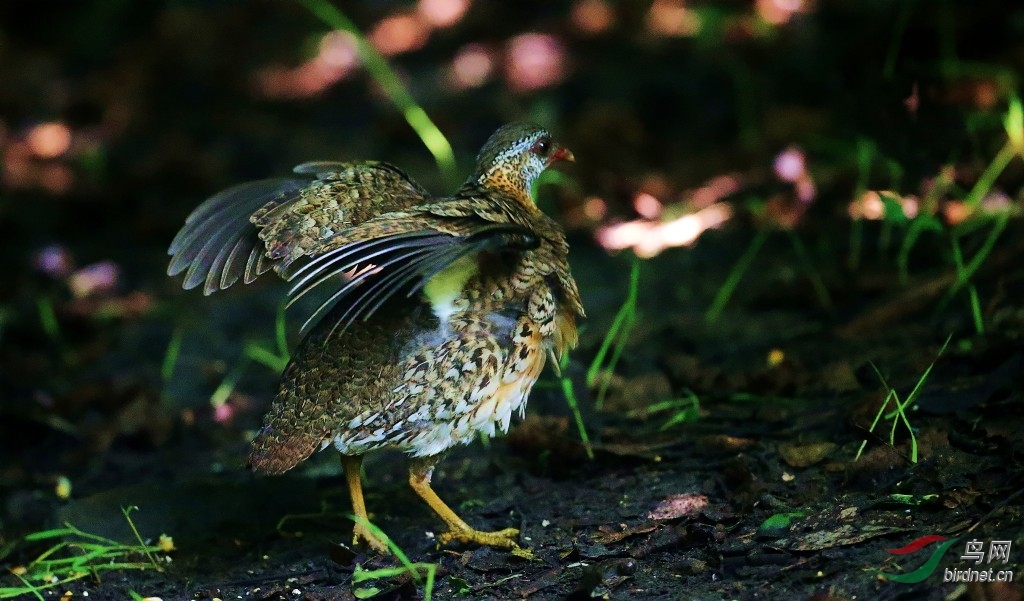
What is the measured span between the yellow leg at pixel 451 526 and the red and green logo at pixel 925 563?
4.36 feet

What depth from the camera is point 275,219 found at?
4.12 m

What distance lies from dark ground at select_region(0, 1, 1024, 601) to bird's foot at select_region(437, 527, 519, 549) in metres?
0.06

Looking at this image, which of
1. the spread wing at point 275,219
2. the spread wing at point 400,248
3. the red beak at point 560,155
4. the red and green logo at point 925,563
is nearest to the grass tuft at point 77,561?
the spread wing at point 275,219

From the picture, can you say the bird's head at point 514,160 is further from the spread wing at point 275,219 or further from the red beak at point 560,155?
the spread wing at point 275,219

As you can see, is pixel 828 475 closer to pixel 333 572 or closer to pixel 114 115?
pixel 333 572

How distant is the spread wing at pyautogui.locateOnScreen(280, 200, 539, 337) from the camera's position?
138 inches

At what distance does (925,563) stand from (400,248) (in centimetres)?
188

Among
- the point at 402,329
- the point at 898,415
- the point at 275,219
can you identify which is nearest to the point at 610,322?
the point at 898,415

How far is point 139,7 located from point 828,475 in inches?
371

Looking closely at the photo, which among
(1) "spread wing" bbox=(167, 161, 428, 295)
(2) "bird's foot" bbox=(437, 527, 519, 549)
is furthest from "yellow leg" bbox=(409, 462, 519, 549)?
(1) "spread wing" bbox=(167, 161, 428, 295)

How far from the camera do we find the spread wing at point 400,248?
3500mm

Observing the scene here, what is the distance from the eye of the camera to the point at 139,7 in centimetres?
1114

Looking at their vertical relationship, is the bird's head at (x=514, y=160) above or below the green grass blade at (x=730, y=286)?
above

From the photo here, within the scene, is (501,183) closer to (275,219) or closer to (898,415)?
(275,219)
